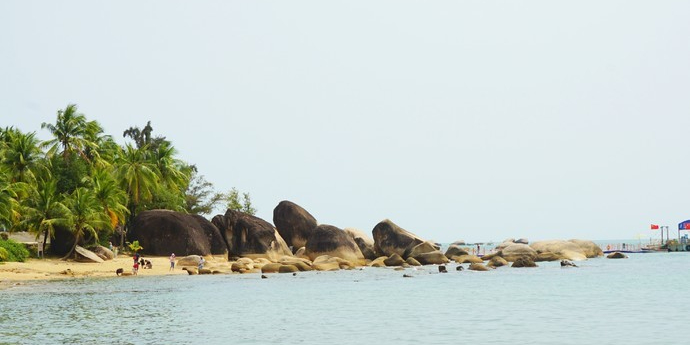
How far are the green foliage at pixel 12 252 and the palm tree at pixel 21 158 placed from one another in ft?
22.9

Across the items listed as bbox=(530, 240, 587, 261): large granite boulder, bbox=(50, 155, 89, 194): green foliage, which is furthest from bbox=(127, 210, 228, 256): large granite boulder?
bbox=(530, 240, 587, 261): large granite boulder

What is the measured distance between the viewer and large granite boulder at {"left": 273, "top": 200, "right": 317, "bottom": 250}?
220 ft

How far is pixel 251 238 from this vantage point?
61.1 metres

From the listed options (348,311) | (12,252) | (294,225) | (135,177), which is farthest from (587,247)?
(348,311)

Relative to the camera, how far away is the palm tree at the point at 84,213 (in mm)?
51938

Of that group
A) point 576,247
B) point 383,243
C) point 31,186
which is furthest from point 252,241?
point 576,247

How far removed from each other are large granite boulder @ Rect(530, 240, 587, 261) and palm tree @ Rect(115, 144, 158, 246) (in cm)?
3500

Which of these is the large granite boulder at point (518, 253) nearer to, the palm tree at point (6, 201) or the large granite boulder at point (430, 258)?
the large granite boulder at point (430, 258)

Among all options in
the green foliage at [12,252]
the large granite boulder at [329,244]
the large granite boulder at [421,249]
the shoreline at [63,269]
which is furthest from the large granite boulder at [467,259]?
the green foliage at [12,252]

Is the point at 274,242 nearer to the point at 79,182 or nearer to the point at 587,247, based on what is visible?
the point at 79,182

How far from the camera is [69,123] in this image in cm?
6303

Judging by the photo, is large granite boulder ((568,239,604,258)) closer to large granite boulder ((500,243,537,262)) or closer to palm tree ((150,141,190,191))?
large granite boulder ((500,243,537,262))

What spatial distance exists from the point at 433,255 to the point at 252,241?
1459 centimetres

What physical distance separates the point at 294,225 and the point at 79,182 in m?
18.2
